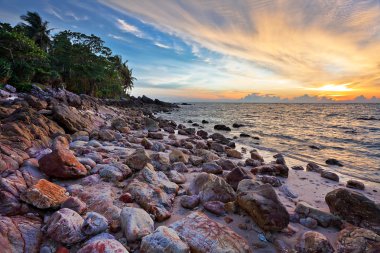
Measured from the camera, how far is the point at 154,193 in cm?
396

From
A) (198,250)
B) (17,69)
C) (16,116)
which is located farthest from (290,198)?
(17,69)

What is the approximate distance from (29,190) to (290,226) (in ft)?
12.7

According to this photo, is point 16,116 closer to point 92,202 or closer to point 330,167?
point 92,202

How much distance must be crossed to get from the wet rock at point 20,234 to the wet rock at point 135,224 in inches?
37.3

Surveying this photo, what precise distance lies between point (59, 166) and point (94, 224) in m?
1.93

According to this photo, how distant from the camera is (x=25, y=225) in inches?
109

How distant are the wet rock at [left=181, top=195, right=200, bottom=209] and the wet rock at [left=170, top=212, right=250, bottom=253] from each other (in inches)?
32.6

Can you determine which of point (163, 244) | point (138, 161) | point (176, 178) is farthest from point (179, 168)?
point (163, 244)

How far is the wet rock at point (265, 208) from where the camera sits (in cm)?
341

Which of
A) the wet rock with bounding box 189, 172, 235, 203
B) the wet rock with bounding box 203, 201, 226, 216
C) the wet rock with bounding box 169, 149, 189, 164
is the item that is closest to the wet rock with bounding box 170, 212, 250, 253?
the wet rock with bounding box 203, 201, 226, 216

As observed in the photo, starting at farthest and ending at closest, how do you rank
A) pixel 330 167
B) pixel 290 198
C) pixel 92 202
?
pixel 330 167 → pixel 290 198 → pixel 92 202

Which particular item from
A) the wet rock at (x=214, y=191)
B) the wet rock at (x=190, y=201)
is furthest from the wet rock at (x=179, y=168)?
the wet rock at (x=190, y=201)

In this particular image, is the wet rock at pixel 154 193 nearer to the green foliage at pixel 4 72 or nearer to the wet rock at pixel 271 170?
the wet rock at pixel 271 170

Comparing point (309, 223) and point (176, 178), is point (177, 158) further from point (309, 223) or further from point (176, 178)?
point (309, 223)
